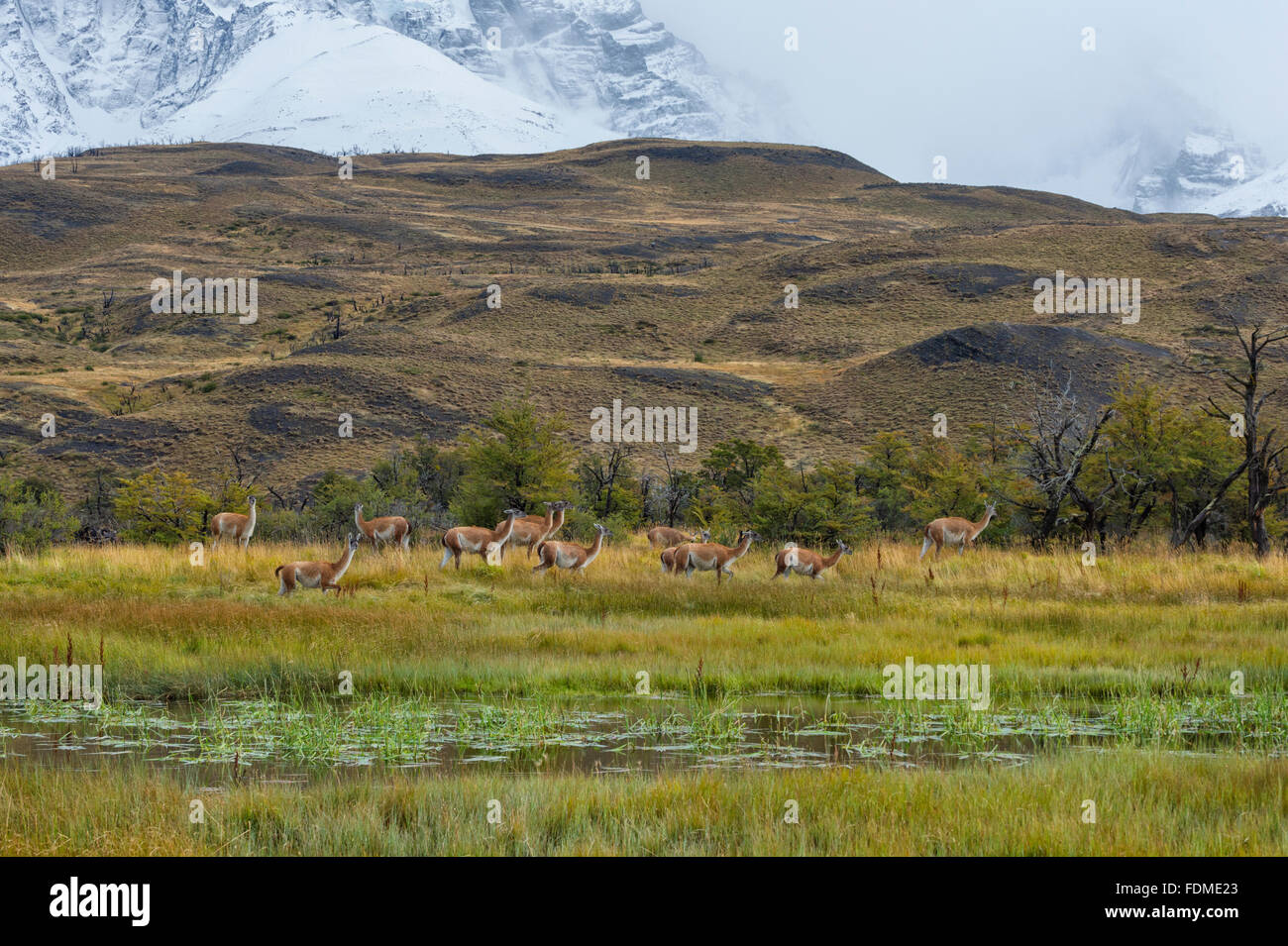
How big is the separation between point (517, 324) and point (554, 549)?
57.1 m

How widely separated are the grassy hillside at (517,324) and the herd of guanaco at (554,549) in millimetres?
25758

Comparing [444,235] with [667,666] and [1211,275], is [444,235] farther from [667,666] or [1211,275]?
[667,666]

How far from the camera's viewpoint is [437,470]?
39469mm

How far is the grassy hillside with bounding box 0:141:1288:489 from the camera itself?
54906mm

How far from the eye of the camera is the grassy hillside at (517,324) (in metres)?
54.9

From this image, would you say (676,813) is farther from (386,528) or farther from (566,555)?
(386,528)

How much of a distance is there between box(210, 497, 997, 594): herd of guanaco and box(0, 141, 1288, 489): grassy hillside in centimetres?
2576

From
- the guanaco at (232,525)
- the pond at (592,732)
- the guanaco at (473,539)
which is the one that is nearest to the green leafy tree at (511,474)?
the guanaco at (232,525)

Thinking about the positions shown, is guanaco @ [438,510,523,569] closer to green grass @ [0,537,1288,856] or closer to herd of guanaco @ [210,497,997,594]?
herd of guanaco @ [210,497,997,594]

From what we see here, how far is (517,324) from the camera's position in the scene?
2992 inches

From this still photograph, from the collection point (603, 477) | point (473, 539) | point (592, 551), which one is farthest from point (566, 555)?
point (603, 477)

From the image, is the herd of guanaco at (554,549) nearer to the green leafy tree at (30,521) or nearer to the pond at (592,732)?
the pond at (592,732)

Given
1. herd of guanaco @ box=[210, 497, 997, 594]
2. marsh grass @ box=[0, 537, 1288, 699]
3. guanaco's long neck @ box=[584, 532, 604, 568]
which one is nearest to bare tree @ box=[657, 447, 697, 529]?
herd of guanaco @ box=[210, 497, 997, 594]
